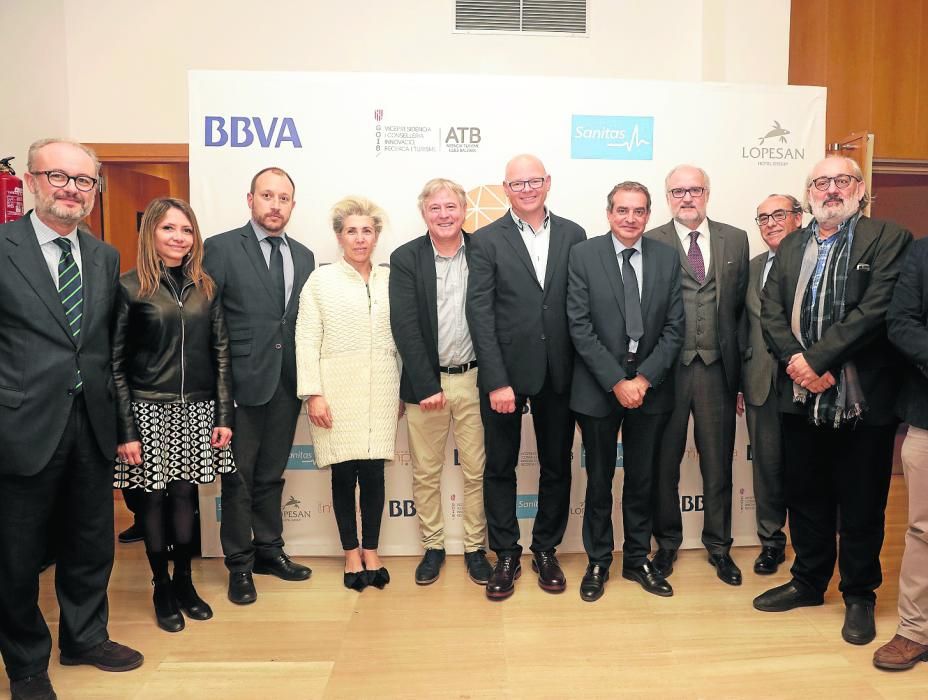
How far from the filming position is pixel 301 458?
3496 millimetres

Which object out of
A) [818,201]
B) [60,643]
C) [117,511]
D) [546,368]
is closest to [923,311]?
[818,201]

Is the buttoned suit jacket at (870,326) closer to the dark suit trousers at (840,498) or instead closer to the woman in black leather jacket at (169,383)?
the dark suit trousers at (840,498)

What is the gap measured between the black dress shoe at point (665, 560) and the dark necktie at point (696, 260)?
127 cm

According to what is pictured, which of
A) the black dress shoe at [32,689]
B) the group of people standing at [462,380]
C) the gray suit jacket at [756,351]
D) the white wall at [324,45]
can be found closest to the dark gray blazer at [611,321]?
the group of people standing at [462,380]

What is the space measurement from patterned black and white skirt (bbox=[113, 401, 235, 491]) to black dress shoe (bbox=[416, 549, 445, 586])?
1.04 meters

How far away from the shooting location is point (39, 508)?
2.12 m

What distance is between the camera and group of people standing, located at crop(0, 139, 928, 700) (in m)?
2.15

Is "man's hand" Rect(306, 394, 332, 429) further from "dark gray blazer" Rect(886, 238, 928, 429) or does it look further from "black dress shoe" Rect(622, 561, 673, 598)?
"dark gray blazer" Rect(886, 238, 928, 429)

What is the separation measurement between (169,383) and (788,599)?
2609mm

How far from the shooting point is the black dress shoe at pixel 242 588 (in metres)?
2.89

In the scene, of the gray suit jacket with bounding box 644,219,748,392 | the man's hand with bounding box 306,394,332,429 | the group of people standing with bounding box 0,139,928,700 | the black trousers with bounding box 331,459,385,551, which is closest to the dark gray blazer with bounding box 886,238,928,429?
the group of people standing with bounding box 0,139,928,700

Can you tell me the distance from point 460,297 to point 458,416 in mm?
541

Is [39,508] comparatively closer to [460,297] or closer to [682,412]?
[460,297]

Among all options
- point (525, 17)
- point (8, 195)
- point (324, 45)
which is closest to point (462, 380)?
point (8, 195)
